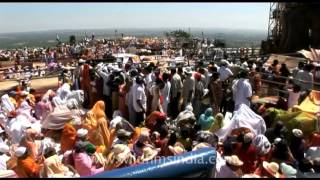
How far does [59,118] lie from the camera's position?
841 centimetres

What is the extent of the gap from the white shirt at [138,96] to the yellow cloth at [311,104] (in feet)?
10.3

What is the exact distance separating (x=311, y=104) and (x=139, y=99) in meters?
3.45

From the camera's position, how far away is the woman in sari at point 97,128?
7512 mm

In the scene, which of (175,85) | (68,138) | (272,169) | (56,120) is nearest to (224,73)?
(175,85)

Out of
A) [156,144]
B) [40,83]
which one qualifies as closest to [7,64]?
[40,83]

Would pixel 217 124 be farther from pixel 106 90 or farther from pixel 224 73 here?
pixel 106 90

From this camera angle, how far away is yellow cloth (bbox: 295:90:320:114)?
7.82 meters

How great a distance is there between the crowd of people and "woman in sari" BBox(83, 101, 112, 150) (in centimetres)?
2

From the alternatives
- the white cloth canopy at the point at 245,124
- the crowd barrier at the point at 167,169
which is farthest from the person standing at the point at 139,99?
the crowd barrier at the point at 167,169

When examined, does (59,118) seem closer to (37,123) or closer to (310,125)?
(37,123)

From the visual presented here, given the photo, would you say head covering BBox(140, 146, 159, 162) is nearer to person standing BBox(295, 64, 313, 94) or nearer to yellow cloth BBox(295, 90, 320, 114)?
yellow cloth BBox(295, 90, 320, 114)

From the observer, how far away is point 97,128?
7.61 m

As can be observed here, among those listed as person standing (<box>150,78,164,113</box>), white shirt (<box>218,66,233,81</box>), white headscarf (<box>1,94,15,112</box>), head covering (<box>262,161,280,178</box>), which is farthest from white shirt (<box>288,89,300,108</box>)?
white headscarf (<box>1,94,15,112</box>)

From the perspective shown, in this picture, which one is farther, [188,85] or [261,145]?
[188,85]
